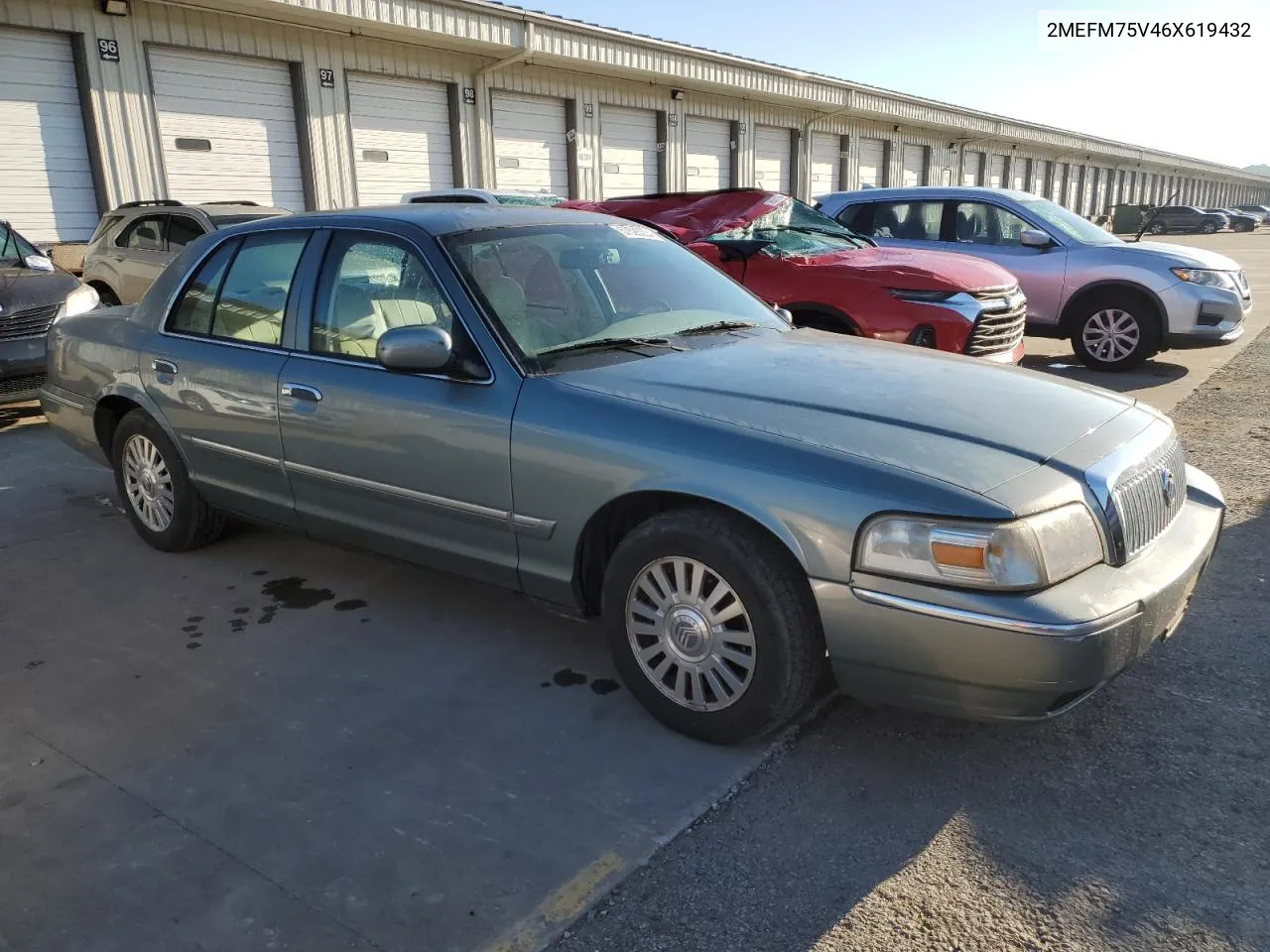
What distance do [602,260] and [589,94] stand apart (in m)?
15.5

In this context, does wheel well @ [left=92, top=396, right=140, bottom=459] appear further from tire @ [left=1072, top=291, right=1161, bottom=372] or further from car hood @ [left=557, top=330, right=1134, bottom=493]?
tire @ [left=1072, top=291, right=1161, bottom=372]

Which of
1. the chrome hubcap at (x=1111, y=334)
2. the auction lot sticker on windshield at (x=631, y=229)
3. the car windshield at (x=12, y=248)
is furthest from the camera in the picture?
the chrome hubcap at (x=1111, y=334)

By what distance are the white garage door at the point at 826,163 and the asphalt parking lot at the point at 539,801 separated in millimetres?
22068

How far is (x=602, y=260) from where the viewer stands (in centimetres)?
383

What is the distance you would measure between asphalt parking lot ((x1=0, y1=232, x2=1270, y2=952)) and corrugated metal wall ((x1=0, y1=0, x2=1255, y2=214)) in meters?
10.4

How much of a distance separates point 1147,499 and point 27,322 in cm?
783

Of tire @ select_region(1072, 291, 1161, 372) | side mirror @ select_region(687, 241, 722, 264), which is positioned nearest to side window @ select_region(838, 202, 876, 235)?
tire @ select_region(1072, 291, 1161, 372)

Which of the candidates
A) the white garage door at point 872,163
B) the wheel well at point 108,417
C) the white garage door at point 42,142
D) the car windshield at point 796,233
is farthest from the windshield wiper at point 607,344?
the white garage door at point 872,163

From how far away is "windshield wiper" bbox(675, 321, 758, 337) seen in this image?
364 cm

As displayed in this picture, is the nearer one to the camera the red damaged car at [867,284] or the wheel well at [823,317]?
the red damaged car at [867,284]

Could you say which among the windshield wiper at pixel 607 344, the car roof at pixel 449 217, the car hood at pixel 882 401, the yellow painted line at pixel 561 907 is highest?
the car roof at pixel 449 217

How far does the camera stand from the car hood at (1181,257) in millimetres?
8609

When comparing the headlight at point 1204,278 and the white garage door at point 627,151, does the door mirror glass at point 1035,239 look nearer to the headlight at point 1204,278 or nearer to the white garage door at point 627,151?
the headlight at point 1204,278

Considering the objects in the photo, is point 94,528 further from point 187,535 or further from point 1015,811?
point 1015,811
